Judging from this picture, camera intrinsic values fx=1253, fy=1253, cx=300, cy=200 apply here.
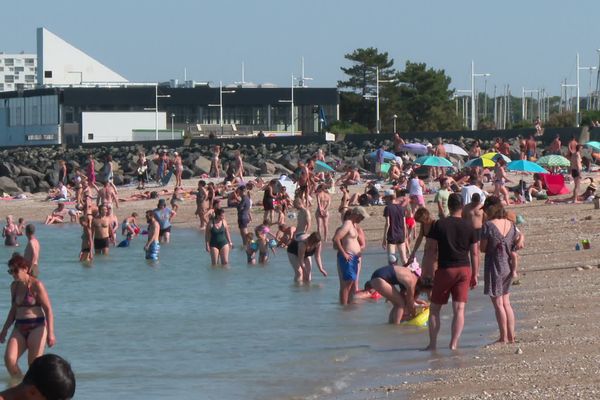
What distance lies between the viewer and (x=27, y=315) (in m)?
9.62

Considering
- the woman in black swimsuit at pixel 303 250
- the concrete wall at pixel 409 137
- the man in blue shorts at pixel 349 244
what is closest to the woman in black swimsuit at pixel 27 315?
the man in blue shorts at pixel 349 244

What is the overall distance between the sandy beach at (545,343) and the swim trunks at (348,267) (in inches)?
60.8

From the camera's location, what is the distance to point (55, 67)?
9356 centimetres

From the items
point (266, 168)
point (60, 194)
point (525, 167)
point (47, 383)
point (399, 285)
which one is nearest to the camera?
point (47, 383)

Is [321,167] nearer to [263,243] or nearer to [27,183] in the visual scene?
[263,243]

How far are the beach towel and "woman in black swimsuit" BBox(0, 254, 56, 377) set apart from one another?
19.5m

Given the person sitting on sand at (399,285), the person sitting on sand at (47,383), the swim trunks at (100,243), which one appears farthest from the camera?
the swim trunks at (100,243)

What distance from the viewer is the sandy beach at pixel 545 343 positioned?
8.74m

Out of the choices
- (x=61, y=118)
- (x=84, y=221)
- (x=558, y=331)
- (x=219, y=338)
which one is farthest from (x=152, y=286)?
(x=61, y=118)

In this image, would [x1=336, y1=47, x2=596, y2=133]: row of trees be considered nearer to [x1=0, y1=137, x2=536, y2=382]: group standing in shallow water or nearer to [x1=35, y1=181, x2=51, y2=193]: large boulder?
[x1=35, y1=181, x2=51, y2=193]: large boulder

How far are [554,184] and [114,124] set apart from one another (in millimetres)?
52379

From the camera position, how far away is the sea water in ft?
35.3

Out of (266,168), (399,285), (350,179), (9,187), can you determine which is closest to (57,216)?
(350,179)

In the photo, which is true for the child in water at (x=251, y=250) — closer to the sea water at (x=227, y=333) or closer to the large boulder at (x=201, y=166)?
the sea water at (x=227, y=333)
